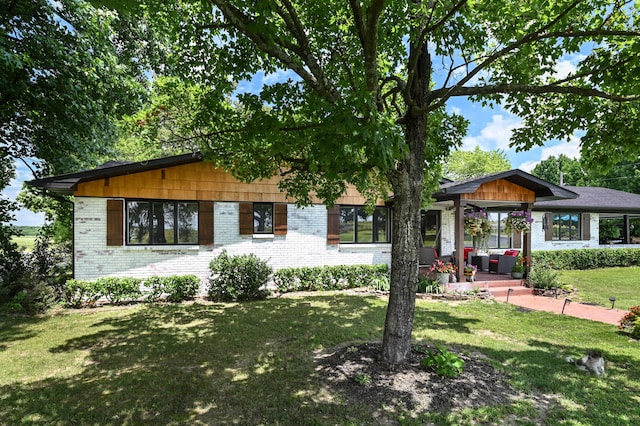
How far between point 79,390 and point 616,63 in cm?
789

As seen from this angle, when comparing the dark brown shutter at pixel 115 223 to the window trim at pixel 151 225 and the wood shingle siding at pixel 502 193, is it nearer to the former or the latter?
the window trim at pixel 151 225

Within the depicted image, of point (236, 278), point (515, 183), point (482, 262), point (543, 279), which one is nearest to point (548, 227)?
point (482, 262)

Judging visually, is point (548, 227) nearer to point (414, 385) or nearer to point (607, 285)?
point (607, 285)

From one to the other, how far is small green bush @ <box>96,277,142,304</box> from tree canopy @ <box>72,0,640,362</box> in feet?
15.3

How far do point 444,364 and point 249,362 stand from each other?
2.72m

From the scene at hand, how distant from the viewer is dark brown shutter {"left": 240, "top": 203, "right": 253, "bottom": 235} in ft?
32.9

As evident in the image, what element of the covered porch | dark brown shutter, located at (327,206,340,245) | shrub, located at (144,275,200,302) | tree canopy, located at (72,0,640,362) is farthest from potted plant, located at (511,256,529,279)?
shrub, located at (144,275,200,302)

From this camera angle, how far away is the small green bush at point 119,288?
27.3ft

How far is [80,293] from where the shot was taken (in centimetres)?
814

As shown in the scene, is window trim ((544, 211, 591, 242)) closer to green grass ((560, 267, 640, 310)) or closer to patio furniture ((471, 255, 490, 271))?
green grass ((560, 267, 640, 310))

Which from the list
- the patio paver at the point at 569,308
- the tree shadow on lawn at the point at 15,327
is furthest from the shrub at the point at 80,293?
the patio paver at the point at 569,308

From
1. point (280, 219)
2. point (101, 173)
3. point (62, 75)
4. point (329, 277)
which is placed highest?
point (62, 75)

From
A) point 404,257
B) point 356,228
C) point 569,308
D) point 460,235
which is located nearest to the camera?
point 404,257

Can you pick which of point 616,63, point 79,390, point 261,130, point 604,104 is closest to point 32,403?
point 79,390
